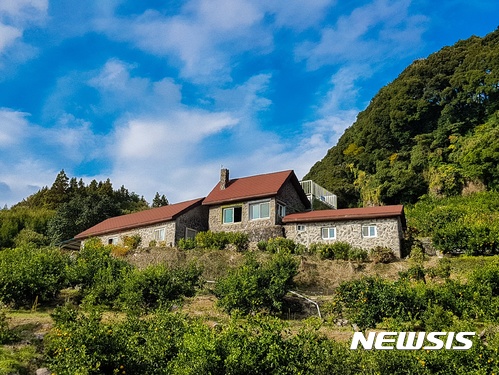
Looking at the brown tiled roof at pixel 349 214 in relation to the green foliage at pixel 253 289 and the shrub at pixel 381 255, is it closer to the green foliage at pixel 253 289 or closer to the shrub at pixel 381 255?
the shrub at pixel 381 255

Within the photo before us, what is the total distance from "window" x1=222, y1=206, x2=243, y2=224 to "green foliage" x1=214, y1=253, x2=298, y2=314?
1258cm

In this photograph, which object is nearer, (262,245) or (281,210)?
(262,245)

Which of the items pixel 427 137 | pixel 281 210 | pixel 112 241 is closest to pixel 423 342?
pixel 281 210

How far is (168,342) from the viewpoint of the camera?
11.3m

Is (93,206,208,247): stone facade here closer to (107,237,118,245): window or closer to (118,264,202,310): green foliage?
(107,237,118,245): window

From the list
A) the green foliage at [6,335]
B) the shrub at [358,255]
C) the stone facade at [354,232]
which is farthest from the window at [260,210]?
the green foliage at [6,335]

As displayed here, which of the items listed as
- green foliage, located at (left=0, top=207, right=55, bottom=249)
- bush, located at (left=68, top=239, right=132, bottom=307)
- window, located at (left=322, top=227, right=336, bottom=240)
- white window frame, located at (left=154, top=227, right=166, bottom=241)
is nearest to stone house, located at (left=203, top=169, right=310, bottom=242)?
window, located at (left=322, top=227, right=336, bottom=240)

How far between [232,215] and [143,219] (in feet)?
20.0

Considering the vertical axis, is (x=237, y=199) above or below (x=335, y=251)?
above

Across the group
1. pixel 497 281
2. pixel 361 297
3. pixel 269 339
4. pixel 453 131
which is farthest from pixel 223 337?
pixel 453 131

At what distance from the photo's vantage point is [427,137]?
47969 millimetres

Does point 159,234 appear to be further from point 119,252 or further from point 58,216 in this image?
point 58,216

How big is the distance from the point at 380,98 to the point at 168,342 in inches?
1925

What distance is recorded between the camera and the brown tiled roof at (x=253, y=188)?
30.9m
